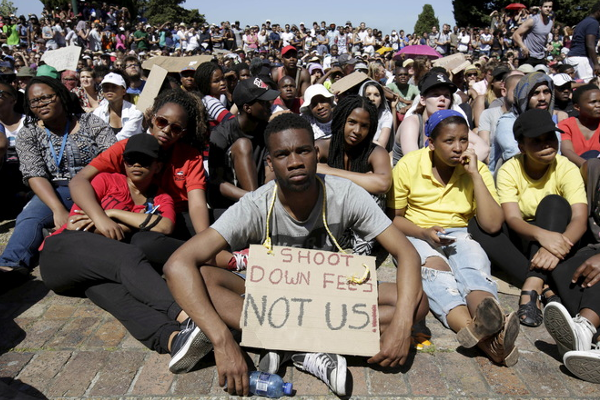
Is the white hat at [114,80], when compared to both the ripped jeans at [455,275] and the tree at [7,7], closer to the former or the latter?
the ripped jeans at [455,275]

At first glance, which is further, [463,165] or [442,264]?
[463,165]

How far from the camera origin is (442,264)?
369 cm

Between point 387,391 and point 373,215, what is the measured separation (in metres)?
1.01

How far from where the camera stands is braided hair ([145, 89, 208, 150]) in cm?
442

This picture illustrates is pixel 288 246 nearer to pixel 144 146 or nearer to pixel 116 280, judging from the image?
pixel 116 280

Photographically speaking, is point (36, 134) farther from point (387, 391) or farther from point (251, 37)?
point (251, 37)

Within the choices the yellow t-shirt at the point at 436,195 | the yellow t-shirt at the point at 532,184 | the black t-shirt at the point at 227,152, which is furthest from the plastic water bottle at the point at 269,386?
the black t-shirt at the point at 227,152

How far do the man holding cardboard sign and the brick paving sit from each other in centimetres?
14

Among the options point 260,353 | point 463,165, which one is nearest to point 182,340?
point 260,353

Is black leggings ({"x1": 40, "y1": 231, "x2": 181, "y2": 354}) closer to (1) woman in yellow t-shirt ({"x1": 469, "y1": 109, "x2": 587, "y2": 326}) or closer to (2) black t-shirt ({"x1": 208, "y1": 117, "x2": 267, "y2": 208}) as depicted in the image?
(2) black t-shirt ({"x1": 208, "y1": 117, "x2": 267, "y2": 208})

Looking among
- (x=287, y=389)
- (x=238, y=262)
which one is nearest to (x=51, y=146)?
(x=238, y=262)

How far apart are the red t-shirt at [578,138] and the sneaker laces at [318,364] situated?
403cm

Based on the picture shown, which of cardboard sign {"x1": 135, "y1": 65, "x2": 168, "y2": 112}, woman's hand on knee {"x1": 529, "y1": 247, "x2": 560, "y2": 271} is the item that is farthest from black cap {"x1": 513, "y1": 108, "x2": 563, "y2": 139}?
cardboard sign {"x1": 135, "y1": 65, "x2": 168, "y2": 112}

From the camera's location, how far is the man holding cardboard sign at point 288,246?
2.66 metres
